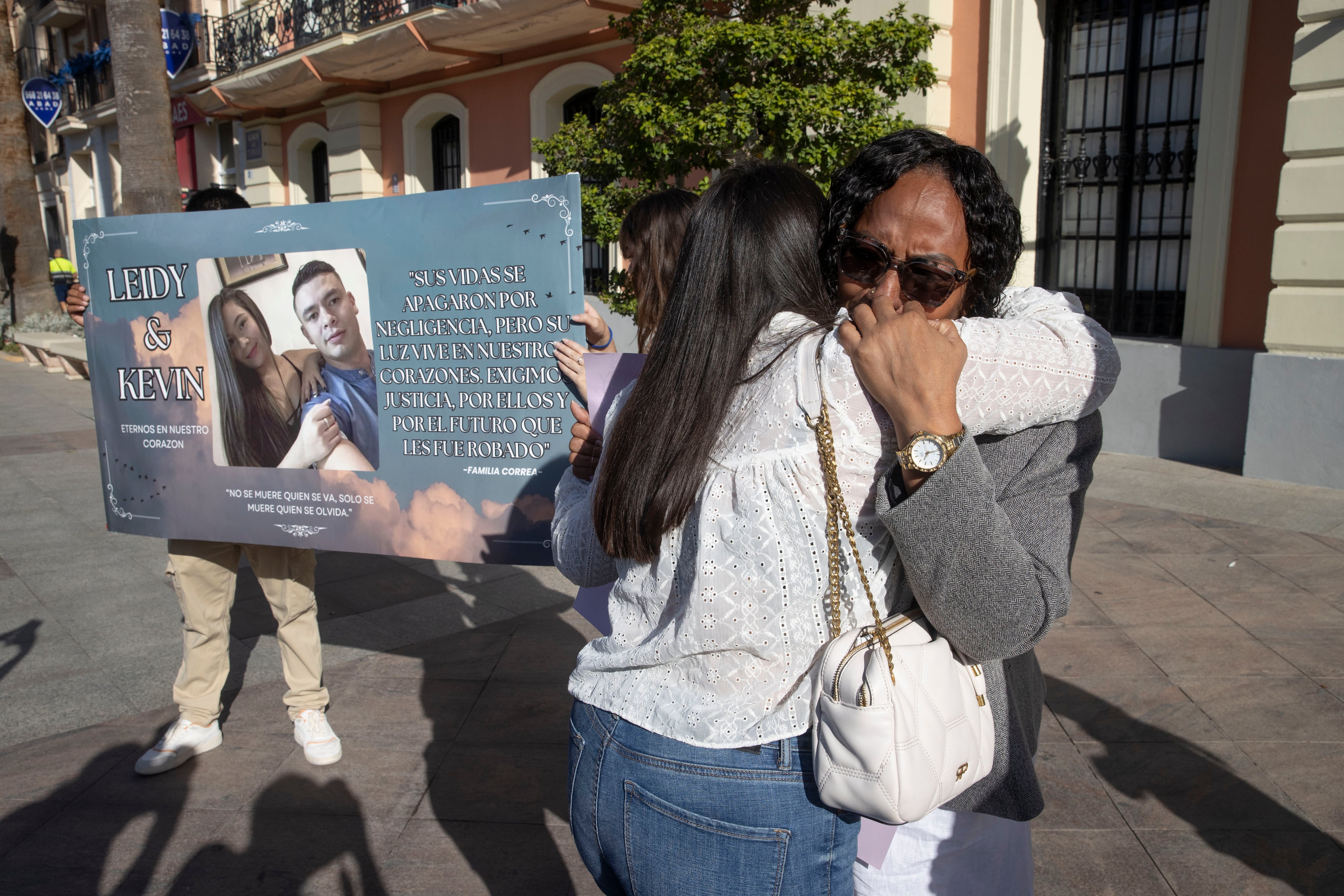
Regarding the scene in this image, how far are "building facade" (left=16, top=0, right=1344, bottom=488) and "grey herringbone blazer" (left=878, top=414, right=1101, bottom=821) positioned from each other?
681cm

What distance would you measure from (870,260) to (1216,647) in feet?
12.2

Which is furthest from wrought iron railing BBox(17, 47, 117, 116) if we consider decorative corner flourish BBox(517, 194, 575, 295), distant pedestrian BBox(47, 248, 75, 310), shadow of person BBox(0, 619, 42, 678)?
decorative corner flourish BBox(517, 194, 575, 295)

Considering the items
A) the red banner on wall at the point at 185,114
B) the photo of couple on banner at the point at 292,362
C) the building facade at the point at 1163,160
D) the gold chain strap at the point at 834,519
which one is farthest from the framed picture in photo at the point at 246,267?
the red banner on wall at the point at 185,114

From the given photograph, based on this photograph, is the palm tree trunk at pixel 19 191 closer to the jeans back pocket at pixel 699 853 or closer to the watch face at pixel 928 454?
the jeans back pocket at pixel 699 853

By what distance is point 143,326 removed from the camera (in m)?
3.03

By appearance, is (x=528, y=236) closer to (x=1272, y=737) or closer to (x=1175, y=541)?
(x=1272, y=737)

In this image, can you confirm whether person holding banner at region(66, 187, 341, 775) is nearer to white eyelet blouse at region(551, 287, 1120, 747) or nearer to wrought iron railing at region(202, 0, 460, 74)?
white eyelet blouse at region(551, 287, 1120, 747)

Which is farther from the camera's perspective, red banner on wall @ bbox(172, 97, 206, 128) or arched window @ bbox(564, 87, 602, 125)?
red banner on wall @ bbox(172, 97, 206, 128)

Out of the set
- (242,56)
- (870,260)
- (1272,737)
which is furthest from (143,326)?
(242,56)

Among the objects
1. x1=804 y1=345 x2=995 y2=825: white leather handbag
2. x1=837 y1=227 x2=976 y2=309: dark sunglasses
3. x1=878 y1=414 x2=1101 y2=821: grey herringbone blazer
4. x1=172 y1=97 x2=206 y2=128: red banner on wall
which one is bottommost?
x1=804 y1=345 x2=995 y2=825: white leather handbag

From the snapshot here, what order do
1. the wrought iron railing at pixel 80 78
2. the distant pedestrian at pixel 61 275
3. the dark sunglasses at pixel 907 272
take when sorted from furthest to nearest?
the wrought iron railing at pixel 80 78, the distant pedestrian at pixel 61 275, the dark sunglasses at pixel 907 272

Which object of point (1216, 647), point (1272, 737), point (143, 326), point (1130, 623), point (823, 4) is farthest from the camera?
point (823, 4)

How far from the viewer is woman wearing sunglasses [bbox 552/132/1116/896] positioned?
3.75 ft

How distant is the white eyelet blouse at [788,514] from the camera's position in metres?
1.20
